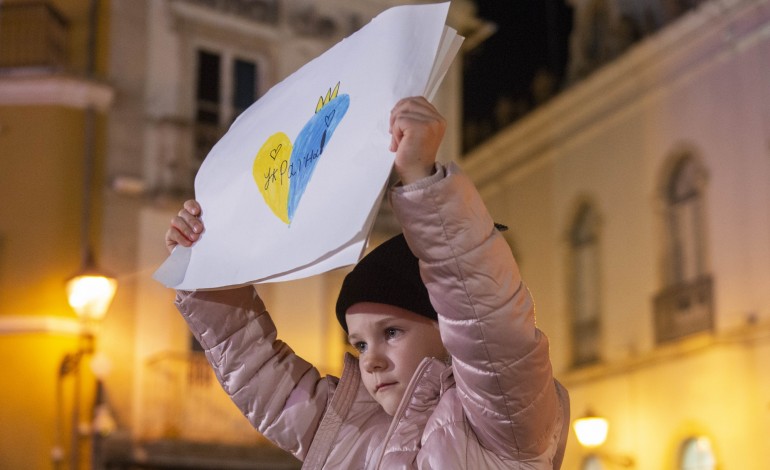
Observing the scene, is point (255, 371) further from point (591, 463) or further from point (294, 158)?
point (591, 463)

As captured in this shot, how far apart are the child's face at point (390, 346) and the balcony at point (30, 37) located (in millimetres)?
12872

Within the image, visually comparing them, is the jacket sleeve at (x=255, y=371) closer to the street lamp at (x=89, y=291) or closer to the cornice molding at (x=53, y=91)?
the street lamp at (x=89, y=291)

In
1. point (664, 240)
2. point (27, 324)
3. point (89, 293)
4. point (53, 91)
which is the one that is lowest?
point (89, 293)

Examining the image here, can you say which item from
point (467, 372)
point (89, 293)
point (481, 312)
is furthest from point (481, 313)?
point (89, 293)

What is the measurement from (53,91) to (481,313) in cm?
1342

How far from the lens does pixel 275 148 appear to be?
2293mm

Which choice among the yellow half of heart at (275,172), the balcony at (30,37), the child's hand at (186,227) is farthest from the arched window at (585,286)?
the yellow half of heart at (275,172)

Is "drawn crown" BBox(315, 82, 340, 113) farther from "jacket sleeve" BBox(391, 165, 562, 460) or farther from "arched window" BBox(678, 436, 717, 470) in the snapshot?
"arched window" BBox(678, 436, 717, 470)

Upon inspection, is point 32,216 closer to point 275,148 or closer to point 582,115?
point 582,115

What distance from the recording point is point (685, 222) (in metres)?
15.3

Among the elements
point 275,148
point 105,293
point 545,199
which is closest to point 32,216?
point 105,293

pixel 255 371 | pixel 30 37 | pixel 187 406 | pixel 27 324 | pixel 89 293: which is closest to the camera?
pixel 255 371

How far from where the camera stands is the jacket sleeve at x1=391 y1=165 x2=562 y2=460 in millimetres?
1857

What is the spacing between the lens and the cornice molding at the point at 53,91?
14359 mm
